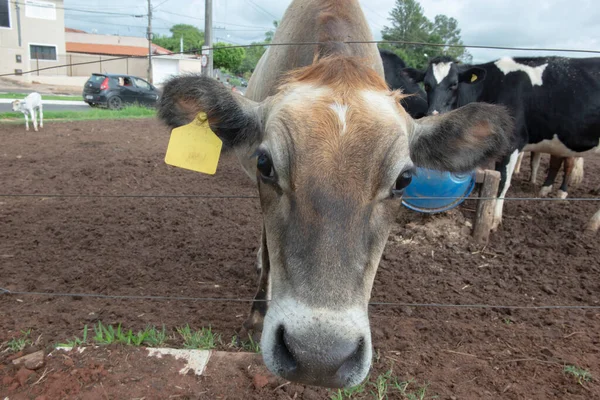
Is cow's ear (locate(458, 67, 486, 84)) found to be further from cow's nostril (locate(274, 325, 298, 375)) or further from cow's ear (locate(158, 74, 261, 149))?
cow's nostril (locate(274, 325, 298, 375))

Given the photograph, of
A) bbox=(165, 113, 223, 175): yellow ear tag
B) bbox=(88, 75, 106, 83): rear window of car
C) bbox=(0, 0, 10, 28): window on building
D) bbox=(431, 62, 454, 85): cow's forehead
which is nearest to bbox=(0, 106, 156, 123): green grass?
bbox=(88, 75, 106, 83): rear window of car

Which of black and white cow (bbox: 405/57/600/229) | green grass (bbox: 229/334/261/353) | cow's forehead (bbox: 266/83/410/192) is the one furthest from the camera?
black and white cow (bbox: 405/57/600/229)

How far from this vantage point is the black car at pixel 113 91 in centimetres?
1720

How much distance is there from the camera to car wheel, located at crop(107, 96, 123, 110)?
683 inches

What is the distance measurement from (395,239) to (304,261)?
3380 mm

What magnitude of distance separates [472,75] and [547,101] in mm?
1093

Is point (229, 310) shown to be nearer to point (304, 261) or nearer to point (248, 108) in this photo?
point (248, 108)

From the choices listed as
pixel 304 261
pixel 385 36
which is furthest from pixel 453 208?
pixel 385 36

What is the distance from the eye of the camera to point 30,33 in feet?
116

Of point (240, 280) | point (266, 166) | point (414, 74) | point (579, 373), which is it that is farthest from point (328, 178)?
point (414, 74)

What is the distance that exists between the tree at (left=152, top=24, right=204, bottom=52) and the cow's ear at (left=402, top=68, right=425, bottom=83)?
64.9 m

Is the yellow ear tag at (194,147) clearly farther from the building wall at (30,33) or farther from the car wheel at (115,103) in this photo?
the building wall at (30,33)

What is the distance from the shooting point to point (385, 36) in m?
53.7

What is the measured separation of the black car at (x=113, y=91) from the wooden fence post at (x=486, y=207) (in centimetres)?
1451
